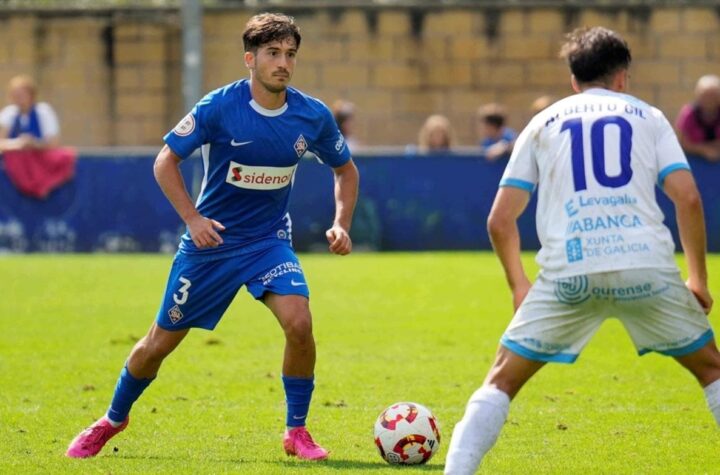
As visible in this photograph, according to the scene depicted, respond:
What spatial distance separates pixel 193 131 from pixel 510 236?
6.95 feet

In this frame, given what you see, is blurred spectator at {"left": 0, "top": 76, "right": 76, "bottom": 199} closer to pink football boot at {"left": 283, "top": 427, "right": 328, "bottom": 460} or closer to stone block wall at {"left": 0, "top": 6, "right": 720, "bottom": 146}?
stone block wall at {"left": 0, "top": 6, "right": 720, "bottom": 146}

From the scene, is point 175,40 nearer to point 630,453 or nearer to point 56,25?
point 56,25

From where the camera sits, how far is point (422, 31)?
76.9ft

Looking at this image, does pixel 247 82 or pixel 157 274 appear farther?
pixel 157 274

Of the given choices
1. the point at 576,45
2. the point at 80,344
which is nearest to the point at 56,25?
the point at 80,344

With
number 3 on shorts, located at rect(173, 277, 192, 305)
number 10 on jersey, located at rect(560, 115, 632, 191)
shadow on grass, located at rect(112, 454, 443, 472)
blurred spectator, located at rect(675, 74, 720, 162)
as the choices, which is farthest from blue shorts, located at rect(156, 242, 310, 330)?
blurred spectator, located at rect(675, 74, 720, 162)

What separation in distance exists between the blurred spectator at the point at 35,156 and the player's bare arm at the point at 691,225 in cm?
1509

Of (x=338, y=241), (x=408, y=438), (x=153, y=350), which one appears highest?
(x=338, y=241)

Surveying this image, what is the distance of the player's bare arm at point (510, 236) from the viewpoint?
230 inches

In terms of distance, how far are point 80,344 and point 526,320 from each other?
665 centimetres

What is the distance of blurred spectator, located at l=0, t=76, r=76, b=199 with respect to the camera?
1997 cm

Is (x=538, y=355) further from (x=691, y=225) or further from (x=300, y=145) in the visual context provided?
(x=300, y=145)

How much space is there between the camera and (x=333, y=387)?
9.73 meters

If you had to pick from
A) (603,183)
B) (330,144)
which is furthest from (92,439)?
(603,183)
